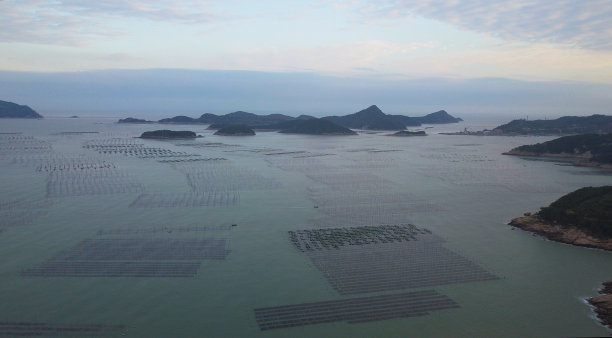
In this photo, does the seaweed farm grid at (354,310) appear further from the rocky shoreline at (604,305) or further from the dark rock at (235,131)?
the dark rock at (235,131)

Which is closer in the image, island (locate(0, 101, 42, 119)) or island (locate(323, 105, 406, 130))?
island (locate(323, 105, 406, 130))

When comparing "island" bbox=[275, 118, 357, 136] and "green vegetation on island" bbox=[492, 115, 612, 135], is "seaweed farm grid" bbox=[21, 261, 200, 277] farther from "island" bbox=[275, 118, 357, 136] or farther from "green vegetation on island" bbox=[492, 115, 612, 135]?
"green vegetation on island" bbox=[492, 115, 612, 135]

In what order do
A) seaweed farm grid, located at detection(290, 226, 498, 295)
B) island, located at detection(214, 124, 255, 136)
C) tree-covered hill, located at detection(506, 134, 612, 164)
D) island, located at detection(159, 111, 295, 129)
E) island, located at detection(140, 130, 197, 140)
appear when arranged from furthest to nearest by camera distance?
island, located at detection(159, 111, 295, 129) → island, located at detection(214, 124, 255, 136) → island, located at detection(140, 130, 197, 140) → tree-covered hill, located at detection(506, 134, 612, 164) → seaweed farm grid, located at detection(290, 226, 498, 295)

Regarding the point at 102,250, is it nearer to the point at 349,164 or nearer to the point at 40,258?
the point at 40,258

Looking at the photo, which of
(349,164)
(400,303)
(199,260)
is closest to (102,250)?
(199,260)

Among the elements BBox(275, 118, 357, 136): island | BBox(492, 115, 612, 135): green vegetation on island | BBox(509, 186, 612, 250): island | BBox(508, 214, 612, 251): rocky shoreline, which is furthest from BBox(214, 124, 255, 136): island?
BBox(508, 214, 612, 251): rocky shoreline

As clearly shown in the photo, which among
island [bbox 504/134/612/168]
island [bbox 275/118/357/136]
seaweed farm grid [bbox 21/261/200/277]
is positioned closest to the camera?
seaweed farm grid [bbox 21/261/200/277]

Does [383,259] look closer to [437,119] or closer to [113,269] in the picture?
[113,269]

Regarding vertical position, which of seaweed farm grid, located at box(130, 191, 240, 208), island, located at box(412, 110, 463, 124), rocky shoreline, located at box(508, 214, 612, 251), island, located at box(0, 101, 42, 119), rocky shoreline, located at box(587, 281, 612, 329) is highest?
island, located at box(412, 110, 463, 124)
